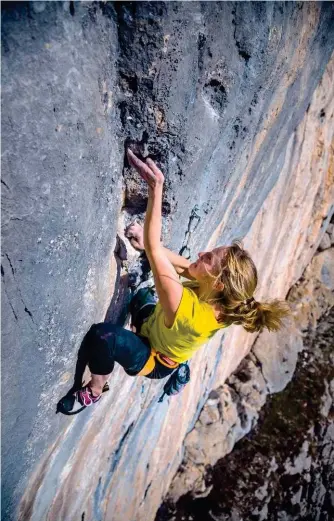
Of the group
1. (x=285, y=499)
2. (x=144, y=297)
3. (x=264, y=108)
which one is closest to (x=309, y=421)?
(x=285, y=499)

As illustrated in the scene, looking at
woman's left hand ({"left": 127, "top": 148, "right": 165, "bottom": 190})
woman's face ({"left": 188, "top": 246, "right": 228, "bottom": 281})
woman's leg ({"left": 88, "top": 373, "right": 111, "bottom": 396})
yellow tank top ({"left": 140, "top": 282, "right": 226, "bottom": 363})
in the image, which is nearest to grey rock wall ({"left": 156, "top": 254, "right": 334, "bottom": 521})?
yellow tank top ({"left": 140, "top": 282, "right": 226, "bottom": 363})

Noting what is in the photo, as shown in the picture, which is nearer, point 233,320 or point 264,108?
point 233,320

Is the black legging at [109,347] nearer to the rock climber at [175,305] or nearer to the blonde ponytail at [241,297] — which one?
the rock climber at [175,305]

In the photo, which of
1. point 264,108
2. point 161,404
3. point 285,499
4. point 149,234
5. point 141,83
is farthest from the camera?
point 285,499

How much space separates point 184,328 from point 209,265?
1.48 ft

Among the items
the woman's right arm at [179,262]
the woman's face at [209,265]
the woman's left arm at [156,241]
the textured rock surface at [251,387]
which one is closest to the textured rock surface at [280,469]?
the textured rock surface at [251,387]

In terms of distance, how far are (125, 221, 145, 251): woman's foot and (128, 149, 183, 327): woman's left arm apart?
0.30 meters

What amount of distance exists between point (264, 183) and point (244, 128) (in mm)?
1775

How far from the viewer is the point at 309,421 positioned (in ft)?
30.8

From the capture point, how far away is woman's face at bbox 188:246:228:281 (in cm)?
250

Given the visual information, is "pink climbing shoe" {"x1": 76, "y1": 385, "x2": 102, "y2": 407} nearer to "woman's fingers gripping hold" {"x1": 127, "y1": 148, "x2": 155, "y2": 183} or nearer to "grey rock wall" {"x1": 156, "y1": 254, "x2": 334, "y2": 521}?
"woman's fingers gripping hold" {"x1": 127, "y1": 148, "x2": 155, "y2": 183}

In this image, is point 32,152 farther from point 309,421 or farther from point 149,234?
point 309,421

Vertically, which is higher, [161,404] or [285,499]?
[161,404]

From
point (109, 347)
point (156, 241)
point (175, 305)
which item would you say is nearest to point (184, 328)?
point (175, 305)
